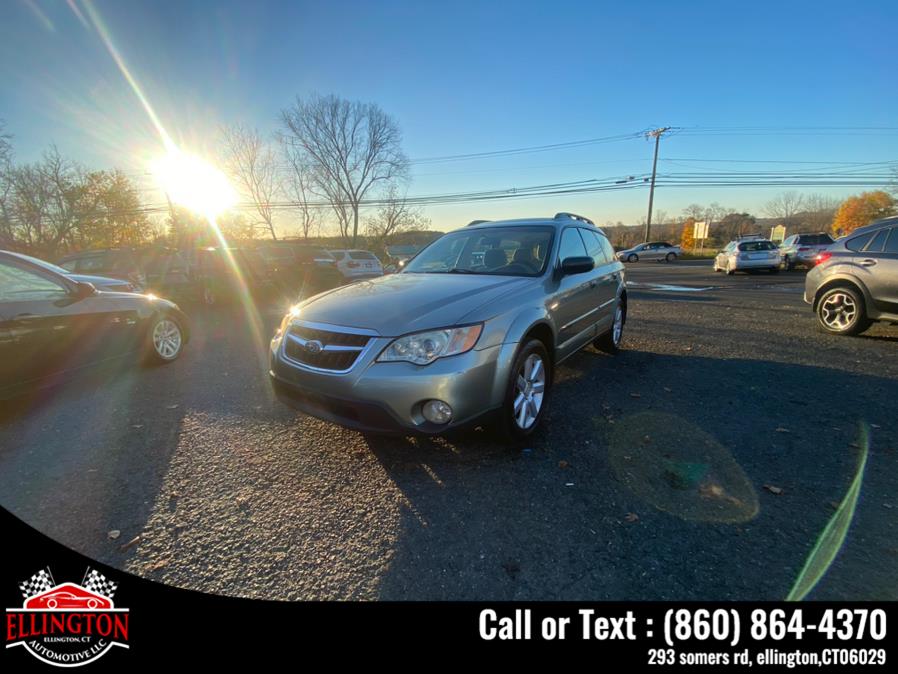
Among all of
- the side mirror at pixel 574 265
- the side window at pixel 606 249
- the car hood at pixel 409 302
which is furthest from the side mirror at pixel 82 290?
the side window at pixel 606 249

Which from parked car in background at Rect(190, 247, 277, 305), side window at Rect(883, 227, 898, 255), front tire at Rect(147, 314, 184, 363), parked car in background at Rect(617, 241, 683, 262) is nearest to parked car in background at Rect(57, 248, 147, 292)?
parked car in background at Rect(190, 247, 277, 305)

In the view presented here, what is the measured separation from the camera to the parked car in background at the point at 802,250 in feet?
57.5

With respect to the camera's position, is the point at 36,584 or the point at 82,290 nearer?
the point at 36,584

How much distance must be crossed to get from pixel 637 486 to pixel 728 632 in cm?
85

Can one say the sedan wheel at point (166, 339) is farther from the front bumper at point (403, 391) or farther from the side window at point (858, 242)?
the side window at point (858, 242)

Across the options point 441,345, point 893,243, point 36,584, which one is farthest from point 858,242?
point 36,584

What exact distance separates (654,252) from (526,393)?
122 feet

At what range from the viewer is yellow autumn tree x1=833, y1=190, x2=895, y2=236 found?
4550cm

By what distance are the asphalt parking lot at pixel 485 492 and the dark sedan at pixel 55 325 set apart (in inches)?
17.5

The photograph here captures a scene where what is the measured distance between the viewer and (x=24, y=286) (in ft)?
11.5

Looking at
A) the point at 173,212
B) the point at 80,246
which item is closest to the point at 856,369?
the point at 173,212

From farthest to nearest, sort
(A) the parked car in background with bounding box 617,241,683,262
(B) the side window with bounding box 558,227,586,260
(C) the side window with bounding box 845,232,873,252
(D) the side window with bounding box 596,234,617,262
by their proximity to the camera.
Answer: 1. (A) the parked car in background with bounding box 617,241,683,262
2. (C) the side window with bounding box 845,232,873,252
3. (D) the side window with bounding box 596,234,617,262
4. (B) the side window with bounding box 558,227,586,260

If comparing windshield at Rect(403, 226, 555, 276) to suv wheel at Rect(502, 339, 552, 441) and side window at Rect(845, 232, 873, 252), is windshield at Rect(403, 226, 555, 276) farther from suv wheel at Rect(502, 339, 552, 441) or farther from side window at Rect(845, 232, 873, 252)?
side window at Rect(845, 232, 873, 252)

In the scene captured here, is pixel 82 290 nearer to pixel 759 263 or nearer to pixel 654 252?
pixel 759 263
